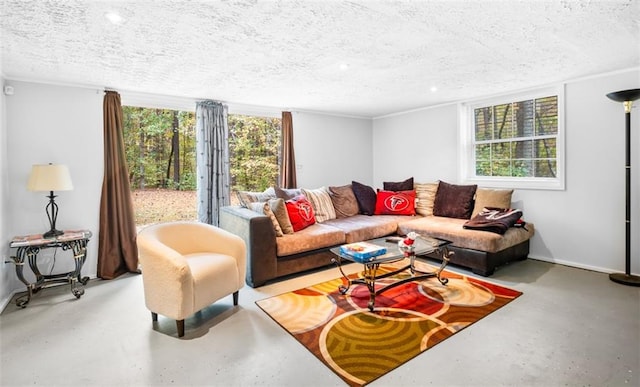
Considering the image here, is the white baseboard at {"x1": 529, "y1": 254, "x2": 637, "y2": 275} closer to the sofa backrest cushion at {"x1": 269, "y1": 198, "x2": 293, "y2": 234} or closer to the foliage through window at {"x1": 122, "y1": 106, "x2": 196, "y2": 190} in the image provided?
the sofa backrest cushion at {"x1": 269, "y1": 198, "x2": 293, "y2": 234}

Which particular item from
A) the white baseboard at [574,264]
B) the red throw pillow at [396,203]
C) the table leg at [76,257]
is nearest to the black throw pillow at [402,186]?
the red throw pillow at [396,203]

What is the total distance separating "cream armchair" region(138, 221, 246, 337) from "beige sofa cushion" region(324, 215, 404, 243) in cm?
157

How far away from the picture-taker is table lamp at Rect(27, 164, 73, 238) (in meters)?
3.04

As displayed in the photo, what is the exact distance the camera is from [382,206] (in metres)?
4.99

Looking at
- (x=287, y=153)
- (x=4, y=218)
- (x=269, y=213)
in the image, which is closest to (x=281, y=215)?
(x=269, y=213)

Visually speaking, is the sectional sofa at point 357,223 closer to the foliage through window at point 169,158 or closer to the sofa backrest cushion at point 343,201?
the sofa backrest cushion at point 343,201

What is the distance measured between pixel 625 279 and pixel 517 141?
6.50 ft

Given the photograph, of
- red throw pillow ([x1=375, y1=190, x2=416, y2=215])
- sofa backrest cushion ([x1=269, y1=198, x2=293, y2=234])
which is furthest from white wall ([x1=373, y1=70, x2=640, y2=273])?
sofa backrest cushion ([x1=269, y1=198, x2=293, y2=234])

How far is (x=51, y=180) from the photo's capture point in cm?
309

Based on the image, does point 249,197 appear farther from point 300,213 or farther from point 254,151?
point 254,151

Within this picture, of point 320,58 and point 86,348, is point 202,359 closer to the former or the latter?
point 86,348

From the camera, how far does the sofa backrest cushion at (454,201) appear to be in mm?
4438

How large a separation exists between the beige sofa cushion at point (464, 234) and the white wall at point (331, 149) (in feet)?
5.81

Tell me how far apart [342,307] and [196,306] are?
1.16 m
